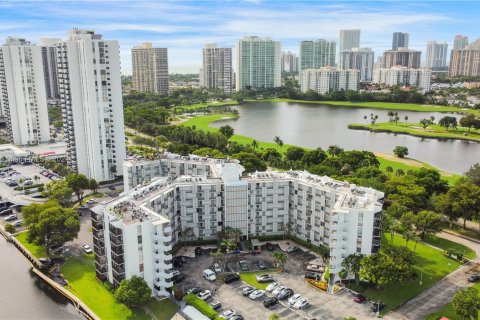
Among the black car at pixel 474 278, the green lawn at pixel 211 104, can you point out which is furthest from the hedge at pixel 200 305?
the green lawn at pixel 211 104

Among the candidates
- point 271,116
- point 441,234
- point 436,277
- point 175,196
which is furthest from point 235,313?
point 271,116

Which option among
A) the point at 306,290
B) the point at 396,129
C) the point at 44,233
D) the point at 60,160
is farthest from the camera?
the point at 396,129

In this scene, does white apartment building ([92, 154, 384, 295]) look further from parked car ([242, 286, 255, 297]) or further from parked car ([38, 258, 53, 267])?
parked car ([38, 258, 53, 267])

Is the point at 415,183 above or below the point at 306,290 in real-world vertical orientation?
above

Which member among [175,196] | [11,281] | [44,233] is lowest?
[11,281]

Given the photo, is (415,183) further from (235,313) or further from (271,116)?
(271,116)

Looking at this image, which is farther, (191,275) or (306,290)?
(191,275)
